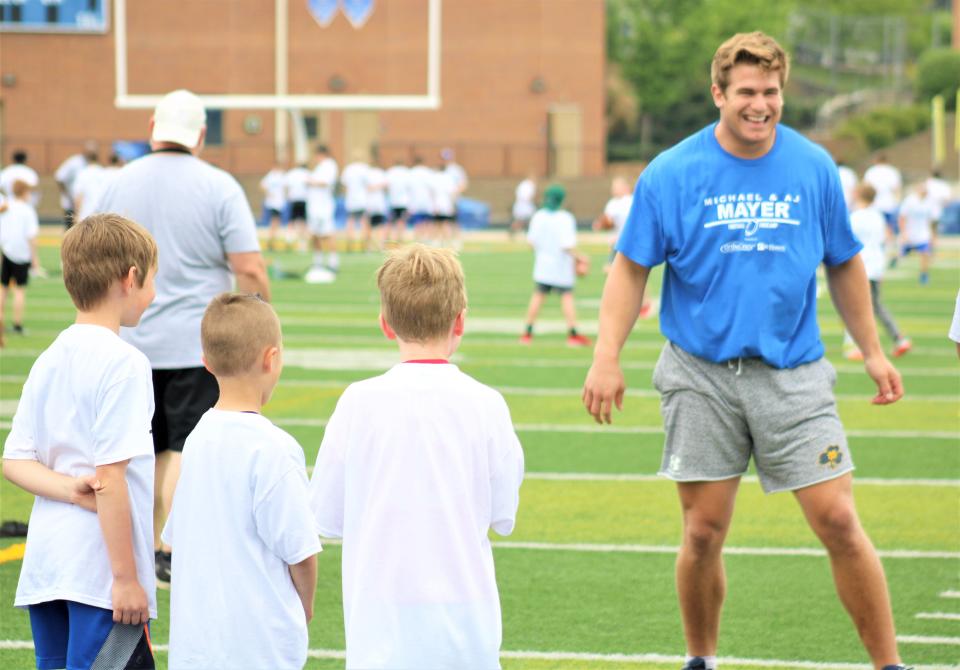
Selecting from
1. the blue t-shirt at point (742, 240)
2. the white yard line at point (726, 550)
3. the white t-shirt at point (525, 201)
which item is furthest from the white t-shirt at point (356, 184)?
the blue t-shirt at point (742, 240)

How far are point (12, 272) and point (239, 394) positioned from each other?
42.7ft

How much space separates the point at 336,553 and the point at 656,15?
2645 inches

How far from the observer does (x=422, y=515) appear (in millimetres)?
3436

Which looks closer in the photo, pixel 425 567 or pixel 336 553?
pixel 425 567

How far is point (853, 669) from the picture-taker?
5379 millimetres

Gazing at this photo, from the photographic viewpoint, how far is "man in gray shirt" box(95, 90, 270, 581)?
6102mm

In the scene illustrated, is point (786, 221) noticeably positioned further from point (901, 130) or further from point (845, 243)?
point (901, 130)

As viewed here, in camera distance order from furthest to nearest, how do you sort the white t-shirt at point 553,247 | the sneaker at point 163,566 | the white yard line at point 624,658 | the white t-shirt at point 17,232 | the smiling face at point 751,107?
the white t-shirt at point 553,247 → the white t-shirt at point 17,232 → the sneaker at point 163,566 → the white yard line at point 624,658 → the smiling face at point 751,107

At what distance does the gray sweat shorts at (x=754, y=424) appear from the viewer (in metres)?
4.85

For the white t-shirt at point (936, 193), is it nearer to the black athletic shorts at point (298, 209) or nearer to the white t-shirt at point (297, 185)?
the white t-shirt at point (297, 185)

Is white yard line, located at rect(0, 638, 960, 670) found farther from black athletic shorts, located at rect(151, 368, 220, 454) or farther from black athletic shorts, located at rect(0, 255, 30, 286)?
black athletic shorts, located at rect(0, 255, 30, 286)

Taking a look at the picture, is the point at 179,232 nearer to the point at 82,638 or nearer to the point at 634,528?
the point at 82,638

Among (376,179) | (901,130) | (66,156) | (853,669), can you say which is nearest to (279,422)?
(853,669)

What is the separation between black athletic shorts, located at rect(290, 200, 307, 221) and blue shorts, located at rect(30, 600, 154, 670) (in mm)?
25947
